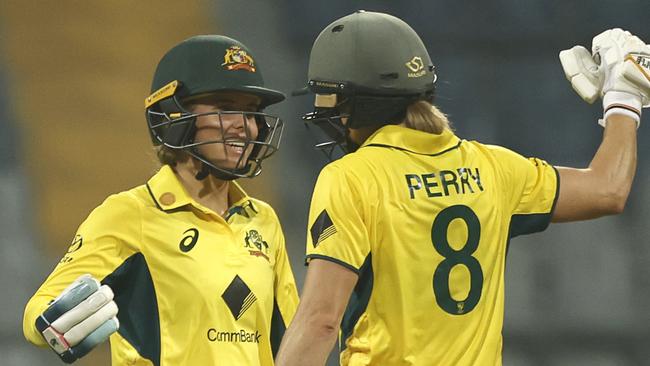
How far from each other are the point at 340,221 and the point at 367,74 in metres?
0.28

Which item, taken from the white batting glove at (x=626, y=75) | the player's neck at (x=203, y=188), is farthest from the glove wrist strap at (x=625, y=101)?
the player's neck at (x=203, y=188)

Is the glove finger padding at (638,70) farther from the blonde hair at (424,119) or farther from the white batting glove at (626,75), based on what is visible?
the blonde hair at (424,119)

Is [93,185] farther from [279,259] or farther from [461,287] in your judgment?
[461,287]

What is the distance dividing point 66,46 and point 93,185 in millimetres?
462

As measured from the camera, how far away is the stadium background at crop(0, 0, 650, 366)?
348 cm

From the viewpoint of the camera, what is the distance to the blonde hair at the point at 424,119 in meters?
1.93

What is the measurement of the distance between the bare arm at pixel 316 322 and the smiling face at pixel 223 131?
0.50m

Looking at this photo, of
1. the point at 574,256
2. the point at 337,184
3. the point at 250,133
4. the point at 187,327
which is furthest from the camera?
the point at 574,256

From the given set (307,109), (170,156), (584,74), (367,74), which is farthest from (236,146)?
(307,109)

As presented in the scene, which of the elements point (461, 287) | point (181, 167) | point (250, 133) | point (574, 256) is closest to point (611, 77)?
point (461, 287)

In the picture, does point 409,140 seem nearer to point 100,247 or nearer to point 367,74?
point 367,74

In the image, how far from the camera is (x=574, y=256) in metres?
3.56

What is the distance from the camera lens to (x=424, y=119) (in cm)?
194

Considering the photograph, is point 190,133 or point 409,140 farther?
point 190,133
